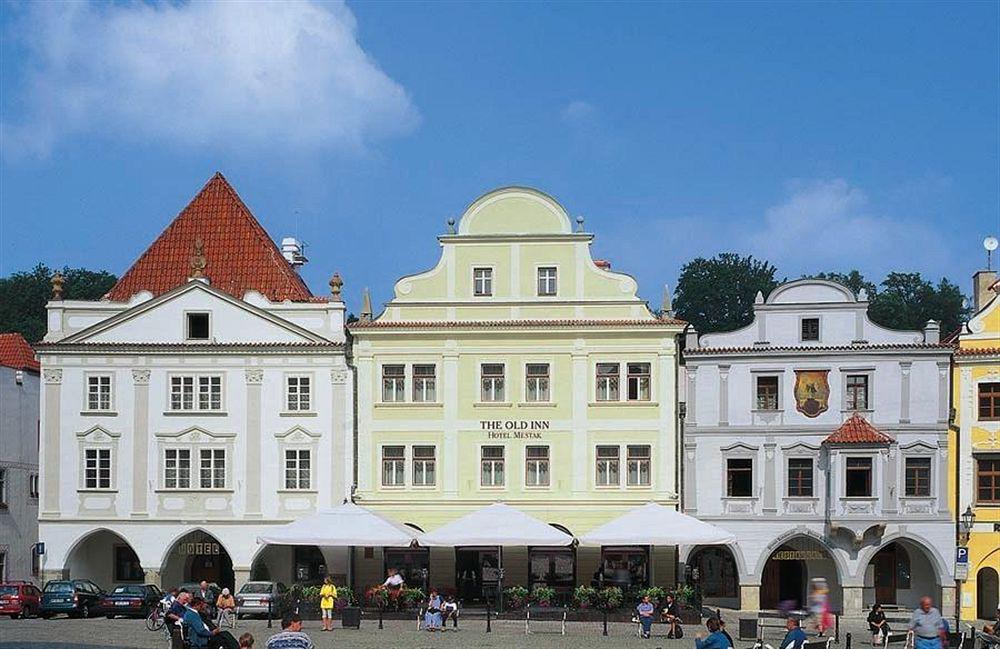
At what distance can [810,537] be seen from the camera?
162 ft

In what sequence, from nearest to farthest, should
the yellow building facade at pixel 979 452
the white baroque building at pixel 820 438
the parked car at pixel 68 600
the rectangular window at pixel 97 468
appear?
the parked car at pixel 68 600 → the white baroque building at pixel 820 438 → the yellow building facade at pixel 979 452 → the rectangular window at pixel 97 468

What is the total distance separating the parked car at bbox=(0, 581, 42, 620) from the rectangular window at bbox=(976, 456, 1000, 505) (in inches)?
1142

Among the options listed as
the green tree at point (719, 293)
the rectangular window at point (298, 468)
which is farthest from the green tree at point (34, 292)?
the rectangular window at point (298, 468)

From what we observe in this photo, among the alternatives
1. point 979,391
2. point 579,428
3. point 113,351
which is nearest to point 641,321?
point 579,428

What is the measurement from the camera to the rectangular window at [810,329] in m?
49.8

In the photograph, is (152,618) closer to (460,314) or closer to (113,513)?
(113,513)

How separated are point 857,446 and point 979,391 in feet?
14.8

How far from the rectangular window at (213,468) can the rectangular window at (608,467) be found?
12234 millimetres

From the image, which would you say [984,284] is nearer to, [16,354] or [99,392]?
[99,392]

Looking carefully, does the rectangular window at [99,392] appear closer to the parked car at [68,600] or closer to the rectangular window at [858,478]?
the parked car at [68,600]

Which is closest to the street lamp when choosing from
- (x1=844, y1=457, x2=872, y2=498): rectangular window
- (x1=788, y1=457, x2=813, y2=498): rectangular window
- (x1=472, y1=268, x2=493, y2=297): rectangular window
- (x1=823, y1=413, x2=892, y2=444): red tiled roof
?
(x1=844, y1=457, x2=872, y2=498): rectangular window

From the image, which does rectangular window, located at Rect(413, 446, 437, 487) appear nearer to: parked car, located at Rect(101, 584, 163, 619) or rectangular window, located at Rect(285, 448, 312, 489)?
rectangular window, located at Rect(285, 448, 312, 489)

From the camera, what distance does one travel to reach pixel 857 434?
160ft

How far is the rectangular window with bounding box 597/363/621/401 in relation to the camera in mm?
50188
